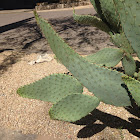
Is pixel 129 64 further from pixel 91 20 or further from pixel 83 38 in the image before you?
pixel 83 38

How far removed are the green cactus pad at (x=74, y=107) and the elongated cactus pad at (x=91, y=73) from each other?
9cm

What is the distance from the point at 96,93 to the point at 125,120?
4.02 ft

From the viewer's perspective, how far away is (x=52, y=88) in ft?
5.32

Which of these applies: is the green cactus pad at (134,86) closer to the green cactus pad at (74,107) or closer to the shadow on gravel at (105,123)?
the green cactus pad at (74,107)

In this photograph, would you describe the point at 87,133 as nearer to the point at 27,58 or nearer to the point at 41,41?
the point at 27,58

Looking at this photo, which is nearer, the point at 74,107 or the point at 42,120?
the point at 74,107

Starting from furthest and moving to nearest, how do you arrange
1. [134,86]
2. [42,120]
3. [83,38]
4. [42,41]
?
[83,38] → [42,41] → [42,120] → [134,86]

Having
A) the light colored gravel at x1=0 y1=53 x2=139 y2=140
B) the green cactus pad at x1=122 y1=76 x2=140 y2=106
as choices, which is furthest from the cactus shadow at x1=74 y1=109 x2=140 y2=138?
the green cactus pad at x1=122 y1=76 x2=140 y2=106

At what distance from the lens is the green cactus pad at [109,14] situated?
6.84 ft

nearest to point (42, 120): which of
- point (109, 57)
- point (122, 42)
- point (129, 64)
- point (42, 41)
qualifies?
point (109, 57)

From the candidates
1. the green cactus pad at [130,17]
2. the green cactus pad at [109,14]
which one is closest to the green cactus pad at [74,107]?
the green cactus pad at [130,17]

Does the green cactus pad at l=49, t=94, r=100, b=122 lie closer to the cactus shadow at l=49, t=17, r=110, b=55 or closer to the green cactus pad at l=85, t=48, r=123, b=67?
the green cactus pad at l=85, t=48, r=123, b=67

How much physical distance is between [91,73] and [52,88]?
43 centimetres

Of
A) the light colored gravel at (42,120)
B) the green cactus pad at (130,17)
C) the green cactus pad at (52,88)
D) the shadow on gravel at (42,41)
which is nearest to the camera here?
the green cactus pad at (130,17)
